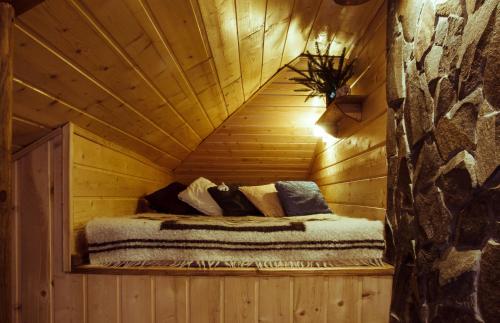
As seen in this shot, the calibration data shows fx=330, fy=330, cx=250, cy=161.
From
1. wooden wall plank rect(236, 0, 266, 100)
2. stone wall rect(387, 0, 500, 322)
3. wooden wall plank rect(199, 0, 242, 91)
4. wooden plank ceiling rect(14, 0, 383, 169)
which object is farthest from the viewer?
wooden wall plank rect(236, 0, 266, 100)

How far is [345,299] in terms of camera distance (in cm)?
162

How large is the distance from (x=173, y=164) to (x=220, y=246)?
6.79 feet

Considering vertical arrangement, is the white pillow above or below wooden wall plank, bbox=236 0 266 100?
below

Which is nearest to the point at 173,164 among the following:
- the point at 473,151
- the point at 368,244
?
the point at 368,244

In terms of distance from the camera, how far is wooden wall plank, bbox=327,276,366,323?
1.61 metres

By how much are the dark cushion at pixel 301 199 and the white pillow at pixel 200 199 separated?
20.8 inches

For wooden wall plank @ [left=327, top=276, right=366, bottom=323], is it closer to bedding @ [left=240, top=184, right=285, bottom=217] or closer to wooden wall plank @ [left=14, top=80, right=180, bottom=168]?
bedding @ [left=240, top=184, right=285, bottom=217]

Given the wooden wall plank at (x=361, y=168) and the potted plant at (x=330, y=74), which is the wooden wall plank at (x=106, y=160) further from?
the wooden wall plank at (x=361, y=168)

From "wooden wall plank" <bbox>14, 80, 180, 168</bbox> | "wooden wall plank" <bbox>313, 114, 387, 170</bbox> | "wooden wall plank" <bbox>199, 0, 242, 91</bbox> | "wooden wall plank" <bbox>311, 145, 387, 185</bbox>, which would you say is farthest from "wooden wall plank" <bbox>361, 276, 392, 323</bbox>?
"wooden wall plank" <bbox>14, 80, 180, 168</bbox>

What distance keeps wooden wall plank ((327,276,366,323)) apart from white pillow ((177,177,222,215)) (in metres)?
1.21

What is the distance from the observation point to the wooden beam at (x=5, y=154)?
0.91m

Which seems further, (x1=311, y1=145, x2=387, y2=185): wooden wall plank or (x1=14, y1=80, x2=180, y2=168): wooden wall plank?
(x1=311, y1=145, x2=387, y2=185): wooden wall plank

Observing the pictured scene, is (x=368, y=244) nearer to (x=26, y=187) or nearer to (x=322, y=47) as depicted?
(x=322, y=47)

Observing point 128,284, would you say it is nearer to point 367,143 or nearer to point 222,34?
point 222,34
